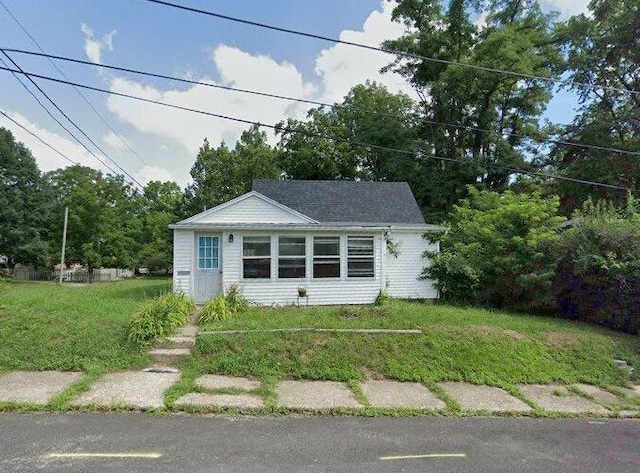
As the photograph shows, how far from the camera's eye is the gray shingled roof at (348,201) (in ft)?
47.6

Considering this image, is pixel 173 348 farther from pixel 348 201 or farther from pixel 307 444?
pixel 348 201

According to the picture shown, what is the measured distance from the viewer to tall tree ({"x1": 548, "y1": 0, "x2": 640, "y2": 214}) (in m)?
18.5

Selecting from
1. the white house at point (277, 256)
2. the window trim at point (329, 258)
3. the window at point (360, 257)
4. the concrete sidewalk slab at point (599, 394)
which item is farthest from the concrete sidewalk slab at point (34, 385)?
the concrete sidewalk slab at point (599, 394)

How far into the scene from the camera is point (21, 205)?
94.1 ft

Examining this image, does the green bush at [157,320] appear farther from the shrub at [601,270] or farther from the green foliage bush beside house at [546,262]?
the shrub at [601,270]

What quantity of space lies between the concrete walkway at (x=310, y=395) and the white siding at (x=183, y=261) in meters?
5.05

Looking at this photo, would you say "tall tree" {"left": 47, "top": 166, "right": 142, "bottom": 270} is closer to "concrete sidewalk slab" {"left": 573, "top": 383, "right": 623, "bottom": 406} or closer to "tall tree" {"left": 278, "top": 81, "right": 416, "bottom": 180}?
"tall tree" {"left": 278, "top": 81, "right": 416, "bottom": 180}

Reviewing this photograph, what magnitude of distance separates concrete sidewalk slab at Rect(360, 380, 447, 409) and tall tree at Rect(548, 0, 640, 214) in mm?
18315

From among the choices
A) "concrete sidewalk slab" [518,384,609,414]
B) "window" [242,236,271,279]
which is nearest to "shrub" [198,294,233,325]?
"window" [242,236,271,279]

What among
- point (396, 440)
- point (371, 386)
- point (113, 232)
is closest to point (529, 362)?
point (371, 386)

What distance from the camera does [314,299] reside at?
1151cm

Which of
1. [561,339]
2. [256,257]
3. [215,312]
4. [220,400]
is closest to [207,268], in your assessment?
[256,257]

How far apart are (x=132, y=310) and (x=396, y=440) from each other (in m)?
7.43

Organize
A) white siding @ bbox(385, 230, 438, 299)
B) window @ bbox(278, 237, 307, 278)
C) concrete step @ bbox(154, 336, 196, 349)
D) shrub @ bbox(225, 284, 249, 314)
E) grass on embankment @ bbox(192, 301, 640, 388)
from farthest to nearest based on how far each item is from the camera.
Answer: white siding @ bbox(385, 230, 438, 299) < window @ bbox(278, 237, 307, 278) < shrub @ bbox(225, 284, 249, 314) < concrete step @ bbox(154, 336, 196, 349) < grass on embankment @ bbox(192, 301, 640, 388)
